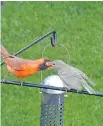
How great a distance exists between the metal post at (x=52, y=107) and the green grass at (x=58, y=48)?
1.70m

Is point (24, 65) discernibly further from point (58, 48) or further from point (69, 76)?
point (58, 48)

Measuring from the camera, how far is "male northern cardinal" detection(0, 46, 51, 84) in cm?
527

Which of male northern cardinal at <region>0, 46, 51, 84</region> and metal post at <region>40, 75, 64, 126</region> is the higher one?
male northern cardinal at <region>0, 46, 51, 84</region>

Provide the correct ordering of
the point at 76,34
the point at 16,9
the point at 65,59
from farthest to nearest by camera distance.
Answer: the point at 16,9 → the point at 76,34 → the point at 65,59

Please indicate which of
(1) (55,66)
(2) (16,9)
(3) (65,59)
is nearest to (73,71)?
(1) (55,66)

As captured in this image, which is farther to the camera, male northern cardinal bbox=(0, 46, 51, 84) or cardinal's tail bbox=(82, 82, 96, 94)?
male northern cardinal bbox=(0, 46, 51, 84)

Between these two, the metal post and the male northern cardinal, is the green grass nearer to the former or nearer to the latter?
the metal post

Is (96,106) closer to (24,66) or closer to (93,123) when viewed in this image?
(93,123)

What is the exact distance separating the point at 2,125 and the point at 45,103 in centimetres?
184

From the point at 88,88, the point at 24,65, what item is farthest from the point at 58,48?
the point at 88,88

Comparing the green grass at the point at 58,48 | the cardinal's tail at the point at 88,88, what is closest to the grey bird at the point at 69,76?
the cardinal's tail at the point at 88,88

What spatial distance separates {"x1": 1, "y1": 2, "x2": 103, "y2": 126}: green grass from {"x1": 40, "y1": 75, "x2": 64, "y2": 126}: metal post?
5.57ft

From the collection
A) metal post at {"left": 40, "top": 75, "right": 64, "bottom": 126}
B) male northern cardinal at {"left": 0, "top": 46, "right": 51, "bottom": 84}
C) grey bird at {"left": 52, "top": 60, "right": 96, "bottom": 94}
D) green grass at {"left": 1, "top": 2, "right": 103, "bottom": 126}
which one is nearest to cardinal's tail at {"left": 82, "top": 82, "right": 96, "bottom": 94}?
grey bird at {"left": 52, "top": 60, "right": 96, "bottom": 94}

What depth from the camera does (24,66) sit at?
5.38m
